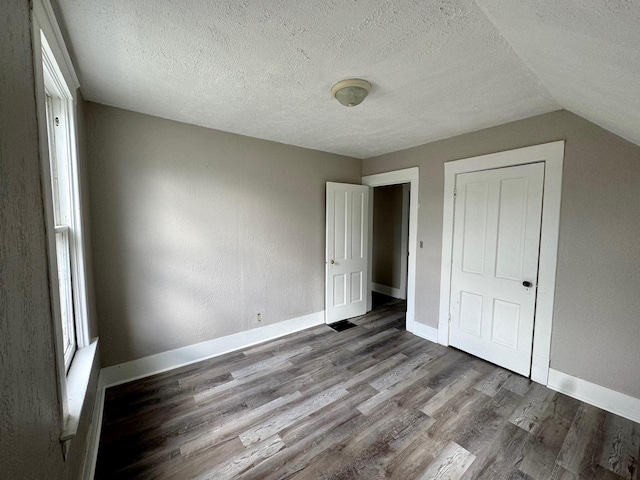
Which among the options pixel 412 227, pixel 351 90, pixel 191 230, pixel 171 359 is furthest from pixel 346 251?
pixel 171 359

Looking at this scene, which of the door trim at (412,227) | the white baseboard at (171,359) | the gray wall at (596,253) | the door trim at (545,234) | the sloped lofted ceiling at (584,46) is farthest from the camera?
the door trim at (412,227)

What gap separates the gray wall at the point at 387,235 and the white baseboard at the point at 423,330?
5.21ft

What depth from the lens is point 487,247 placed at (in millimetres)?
2582

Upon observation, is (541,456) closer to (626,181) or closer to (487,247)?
(487,247)

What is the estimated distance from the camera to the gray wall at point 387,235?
4844 millimetres

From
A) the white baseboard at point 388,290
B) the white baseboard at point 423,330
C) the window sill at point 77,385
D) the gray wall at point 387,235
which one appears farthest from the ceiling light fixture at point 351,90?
Result: the white baseboard at point 388,290

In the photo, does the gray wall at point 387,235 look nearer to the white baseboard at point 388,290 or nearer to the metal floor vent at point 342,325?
the white baseboard at point 388,290

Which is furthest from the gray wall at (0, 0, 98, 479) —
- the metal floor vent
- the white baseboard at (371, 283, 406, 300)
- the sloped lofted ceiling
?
the white baseboard at (371, 283, 406, 300)

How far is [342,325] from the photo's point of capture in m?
3.51

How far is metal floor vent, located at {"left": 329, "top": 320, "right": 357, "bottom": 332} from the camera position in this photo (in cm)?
341

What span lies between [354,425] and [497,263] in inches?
77.9

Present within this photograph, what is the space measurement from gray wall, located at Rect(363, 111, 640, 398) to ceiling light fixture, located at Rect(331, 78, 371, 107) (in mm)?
1623

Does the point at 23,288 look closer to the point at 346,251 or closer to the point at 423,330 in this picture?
the point at 346,251

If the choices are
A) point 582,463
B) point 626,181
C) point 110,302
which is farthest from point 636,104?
point 110,302
